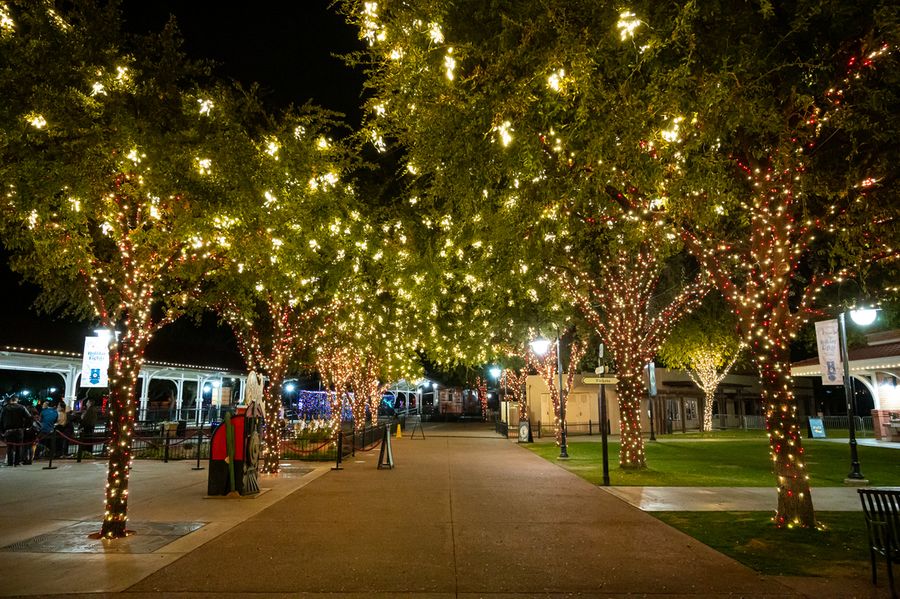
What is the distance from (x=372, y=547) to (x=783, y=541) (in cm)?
556

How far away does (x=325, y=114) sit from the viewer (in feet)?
42.0

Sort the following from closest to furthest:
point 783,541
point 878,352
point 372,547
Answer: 1. point 372,547
2. point 783,541
3. point 878,352

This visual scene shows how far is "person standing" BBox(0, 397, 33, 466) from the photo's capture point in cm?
1595

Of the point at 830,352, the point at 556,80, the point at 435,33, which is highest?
the point at 435,33

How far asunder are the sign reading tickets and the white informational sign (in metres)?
19.4

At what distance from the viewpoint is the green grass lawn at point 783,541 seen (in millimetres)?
6566

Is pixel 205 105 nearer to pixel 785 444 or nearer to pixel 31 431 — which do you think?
pixel 785 444

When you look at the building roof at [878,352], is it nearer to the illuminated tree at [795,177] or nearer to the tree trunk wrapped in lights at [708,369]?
the tree trunk wrapped in lights at [708,369]

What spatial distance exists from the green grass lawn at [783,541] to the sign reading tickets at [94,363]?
1595 cm

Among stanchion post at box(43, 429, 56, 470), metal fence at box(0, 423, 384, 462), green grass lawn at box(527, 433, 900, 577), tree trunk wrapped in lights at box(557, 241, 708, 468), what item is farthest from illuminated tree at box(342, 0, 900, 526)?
stanchion post at box(43, 429, 56, 470)

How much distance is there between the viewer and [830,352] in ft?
44.5

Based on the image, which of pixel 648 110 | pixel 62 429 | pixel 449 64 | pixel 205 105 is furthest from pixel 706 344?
pixel 62 429

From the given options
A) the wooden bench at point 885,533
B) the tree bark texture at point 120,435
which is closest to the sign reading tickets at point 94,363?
the tree bark texture at point 120,435

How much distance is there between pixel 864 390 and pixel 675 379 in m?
32.9
